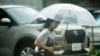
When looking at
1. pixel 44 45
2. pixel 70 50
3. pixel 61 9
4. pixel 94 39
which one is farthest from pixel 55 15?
pixel 94 39

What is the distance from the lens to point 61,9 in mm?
6422

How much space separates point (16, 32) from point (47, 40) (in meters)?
4.19

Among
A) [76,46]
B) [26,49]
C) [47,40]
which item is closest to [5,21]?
[26,49]

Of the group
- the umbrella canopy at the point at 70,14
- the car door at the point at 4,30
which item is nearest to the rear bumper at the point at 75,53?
the car door at the point at 4,30

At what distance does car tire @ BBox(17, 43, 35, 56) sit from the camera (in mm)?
9916

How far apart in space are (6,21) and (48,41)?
4561mm

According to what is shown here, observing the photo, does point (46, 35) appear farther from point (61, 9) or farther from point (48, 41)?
point (61, 9)

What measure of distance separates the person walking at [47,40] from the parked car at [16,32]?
12.1 ft

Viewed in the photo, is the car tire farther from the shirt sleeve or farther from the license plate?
the shirt sleeve

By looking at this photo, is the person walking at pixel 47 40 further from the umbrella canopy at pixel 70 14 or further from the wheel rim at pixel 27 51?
the wheel rim at pixel 27 51

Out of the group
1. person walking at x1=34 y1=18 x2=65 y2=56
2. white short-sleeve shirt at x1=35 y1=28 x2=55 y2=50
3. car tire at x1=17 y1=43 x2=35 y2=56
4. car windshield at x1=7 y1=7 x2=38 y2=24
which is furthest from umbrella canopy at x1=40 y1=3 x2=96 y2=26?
car windshield at x1=7 y1=7 x2=38 y2=24

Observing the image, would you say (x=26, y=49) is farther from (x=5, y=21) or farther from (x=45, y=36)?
(x=45, y=36)

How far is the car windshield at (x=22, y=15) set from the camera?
1045 cm

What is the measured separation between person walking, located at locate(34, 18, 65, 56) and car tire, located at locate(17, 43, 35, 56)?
3726 mm
